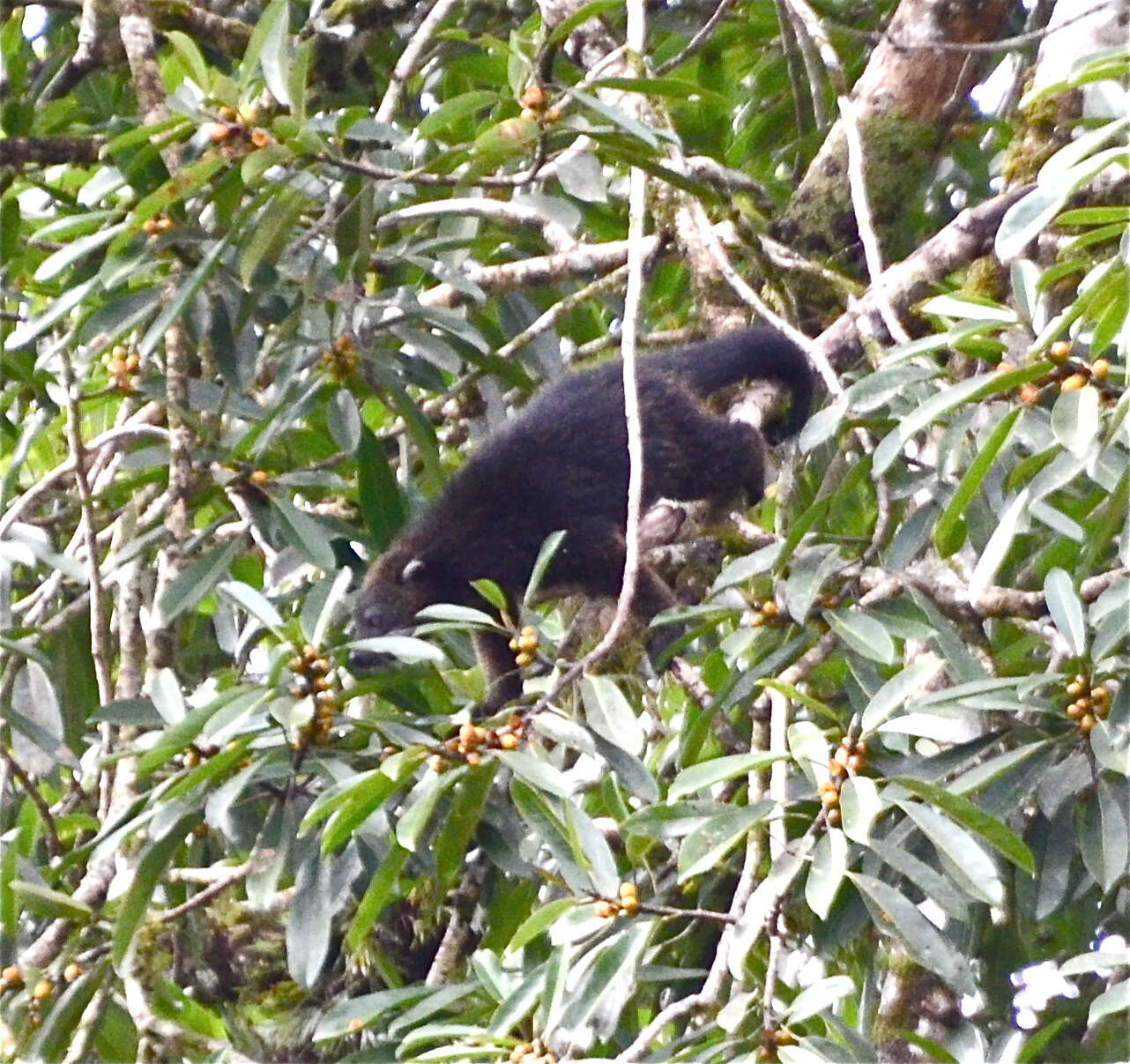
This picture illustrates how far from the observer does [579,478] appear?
5.24 metres

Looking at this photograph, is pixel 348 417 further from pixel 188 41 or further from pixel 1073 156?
pixel 1073 156

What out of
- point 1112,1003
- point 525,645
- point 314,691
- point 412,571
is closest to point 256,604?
point 314,691

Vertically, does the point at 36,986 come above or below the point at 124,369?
below

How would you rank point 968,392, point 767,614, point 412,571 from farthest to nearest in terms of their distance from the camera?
1. point 412,571
2. point 767,614
3. point 968,392

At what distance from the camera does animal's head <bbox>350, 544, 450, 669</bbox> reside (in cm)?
490

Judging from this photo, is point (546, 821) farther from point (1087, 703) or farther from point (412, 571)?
point (412, 571)

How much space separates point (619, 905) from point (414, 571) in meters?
2.53

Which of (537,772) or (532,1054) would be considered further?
(537,772)

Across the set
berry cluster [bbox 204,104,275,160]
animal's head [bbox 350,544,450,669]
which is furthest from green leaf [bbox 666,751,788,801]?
animal's head [bbox 350,544,450,669]

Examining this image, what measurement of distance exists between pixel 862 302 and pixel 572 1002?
209cm

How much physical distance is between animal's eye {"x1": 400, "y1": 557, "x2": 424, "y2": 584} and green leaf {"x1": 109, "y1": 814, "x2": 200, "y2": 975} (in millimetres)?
2066

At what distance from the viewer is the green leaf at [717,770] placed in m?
2.69

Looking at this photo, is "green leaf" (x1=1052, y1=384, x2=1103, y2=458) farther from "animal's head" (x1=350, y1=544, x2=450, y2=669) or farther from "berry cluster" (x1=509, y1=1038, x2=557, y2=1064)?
"animal's head" (x1=350, y1=544, x2=450, y2=669)

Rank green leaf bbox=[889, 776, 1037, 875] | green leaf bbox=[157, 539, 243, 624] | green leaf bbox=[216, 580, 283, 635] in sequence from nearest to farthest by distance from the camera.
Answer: green leaf bbox=[889, 776, 1037, 875], green leaf bbox=[216, 580, 283, 635], green leaf bbox=[157, 539, 243, 624]
